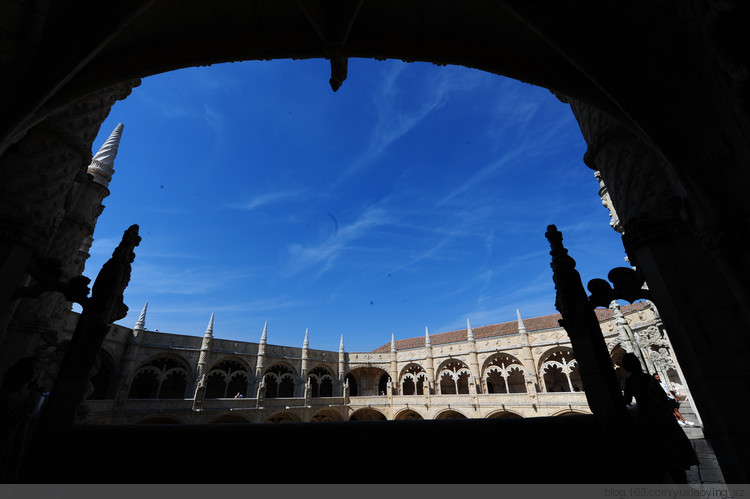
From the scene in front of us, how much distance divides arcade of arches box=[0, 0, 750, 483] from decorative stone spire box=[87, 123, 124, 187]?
742cm

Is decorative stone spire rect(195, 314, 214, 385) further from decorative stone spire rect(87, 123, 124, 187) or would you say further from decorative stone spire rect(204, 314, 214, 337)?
decorative stone spire rect(87, 123, 124, 187)

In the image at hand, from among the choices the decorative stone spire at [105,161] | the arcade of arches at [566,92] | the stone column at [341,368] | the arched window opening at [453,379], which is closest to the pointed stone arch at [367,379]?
the stone column at [341,368]

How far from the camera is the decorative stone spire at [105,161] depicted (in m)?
10.4

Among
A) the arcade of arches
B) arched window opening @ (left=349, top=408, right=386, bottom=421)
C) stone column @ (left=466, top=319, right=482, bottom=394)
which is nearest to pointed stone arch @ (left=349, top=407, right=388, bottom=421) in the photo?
arched window opening @ (left=349, top=408, right=386, bottom=421)

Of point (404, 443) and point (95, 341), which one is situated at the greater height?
point (95, 341)

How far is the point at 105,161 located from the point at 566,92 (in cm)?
1457

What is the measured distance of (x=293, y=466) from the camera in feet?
7.39

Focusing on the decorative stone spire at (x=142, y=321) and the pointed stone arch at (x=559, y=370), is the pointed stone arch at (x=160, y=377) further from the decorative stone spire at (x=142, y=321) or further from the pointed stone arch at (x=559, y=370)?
the pointed stone arch at (x=559, y=370)

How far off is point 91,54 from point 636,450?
6.54 meters

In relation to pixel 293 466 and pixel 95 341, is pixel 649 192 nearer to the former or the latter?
pixel 293 466

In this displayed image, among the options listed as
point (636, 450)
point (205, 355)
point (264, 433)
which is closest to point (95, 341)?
point (264, 433)
